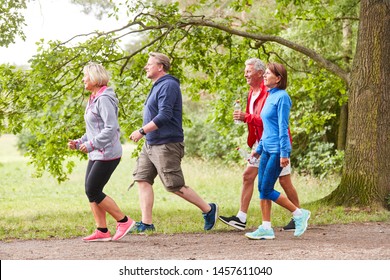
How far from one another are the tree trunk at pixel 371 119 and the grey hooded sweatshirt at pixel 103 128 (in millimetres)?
4724

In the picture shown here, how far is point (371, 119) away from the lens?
11.1 meters

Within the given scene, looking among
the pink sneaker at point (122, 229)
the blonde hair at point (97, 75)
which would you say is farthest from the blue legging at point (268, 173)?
the blonde hair at point (97, 75)

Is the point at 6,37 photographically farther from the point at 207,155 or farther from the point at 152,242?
the point at 207,155

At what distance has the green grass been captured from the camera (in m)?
10.1

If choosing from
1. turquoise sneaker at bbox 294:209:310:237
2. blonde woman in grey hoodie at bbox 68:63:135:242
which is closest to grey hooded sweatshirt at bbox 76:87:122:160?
blonde woman in grey hoodie at bbox 68:63:135:242

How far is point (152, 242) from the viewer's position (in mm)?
8023

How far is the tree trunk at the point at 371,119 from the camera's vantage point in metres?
11.1

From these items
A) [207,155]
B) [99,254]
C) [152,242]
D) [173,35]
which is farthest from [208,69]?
[207,155]

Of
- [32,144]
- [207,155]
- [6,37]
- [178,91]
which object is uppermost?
[6,37]

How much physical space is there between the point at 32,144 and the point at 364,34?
19.3 ft

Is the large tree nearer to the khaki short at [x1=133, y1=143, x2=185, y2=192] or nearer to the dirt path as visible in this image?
the dirt path

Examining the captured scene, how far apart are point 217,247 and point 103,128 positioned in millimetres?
1735

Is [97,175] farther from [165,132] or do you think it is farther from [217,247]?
[217,247]

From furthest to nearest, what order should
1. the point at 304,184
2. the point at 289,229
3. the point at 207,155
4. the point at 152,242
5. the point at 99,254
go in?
the point at 207,155
the point at 304,184
the point at 289,229
the point at 152,242
the point at 99,254
